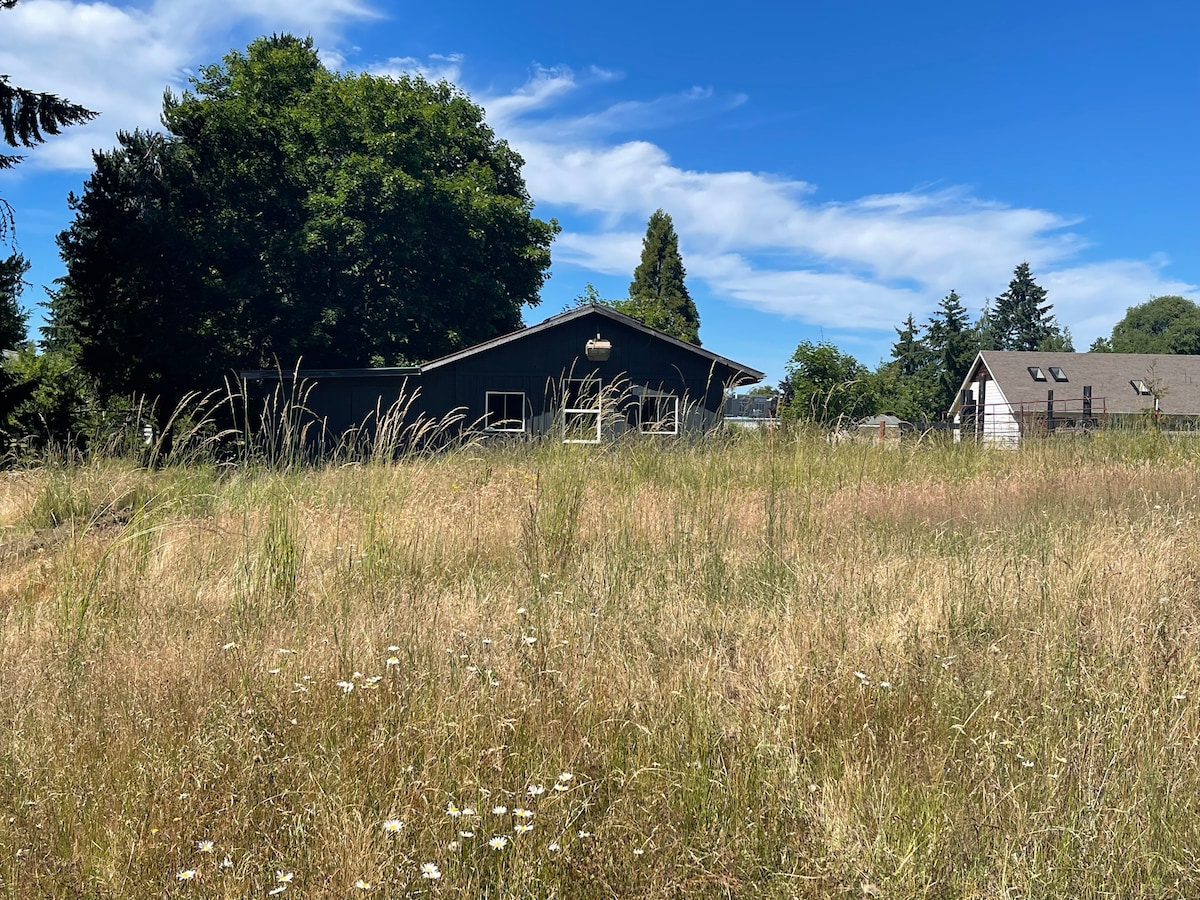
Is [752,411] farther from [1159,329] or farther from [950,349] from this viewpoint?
[1159,329]

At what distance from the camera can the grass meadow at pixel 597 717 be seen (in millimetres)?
1801

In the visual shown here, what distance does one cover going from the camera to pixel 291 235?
25266 millimetres

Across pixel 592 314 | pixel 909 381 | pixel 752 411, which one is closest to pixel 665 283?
pixel 909 381

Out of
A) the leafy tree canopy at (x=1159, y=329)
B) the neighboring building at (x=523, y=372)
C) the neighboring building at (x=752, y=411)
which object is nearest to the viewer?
the neighboring building at (x=752, y=411)

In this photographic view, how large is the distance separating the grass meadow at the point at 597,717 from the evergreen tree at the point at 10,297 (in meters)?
7.51

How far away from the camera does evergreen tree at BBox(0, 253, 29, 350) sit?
33.2 ft

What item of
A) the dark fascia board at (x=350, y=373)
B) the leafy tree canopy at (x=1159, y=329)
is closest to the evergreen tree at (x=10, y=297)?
the dark fascia board at (x=350, y=373)

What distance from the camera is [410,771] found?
2.05 metres

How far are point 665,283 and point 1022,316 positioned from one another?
5066 centimetres

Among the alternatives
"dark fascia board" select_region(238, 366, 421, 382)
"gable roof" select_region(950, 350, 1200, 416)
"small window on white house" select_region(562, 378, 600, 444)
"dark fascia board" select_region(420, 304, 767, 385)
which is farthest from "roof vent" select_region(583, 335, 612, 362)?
"gable roof" select_region(950, 350, 1200, 416)

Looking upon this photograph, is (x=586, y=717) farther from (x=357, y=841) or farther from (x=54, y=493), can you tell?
(x=54, y=493)

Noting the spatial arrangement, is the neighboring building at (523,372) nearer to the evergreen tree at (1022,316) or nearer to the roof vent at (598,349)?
the roof vent at (598,349)

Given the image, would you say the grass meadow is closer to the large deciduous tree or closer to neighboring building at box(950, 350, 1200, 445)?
the large deciduous tree

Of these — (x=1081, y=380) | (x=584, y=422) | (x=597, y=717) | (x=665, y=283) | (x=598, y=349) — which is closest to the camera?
(x=597, y=717)
